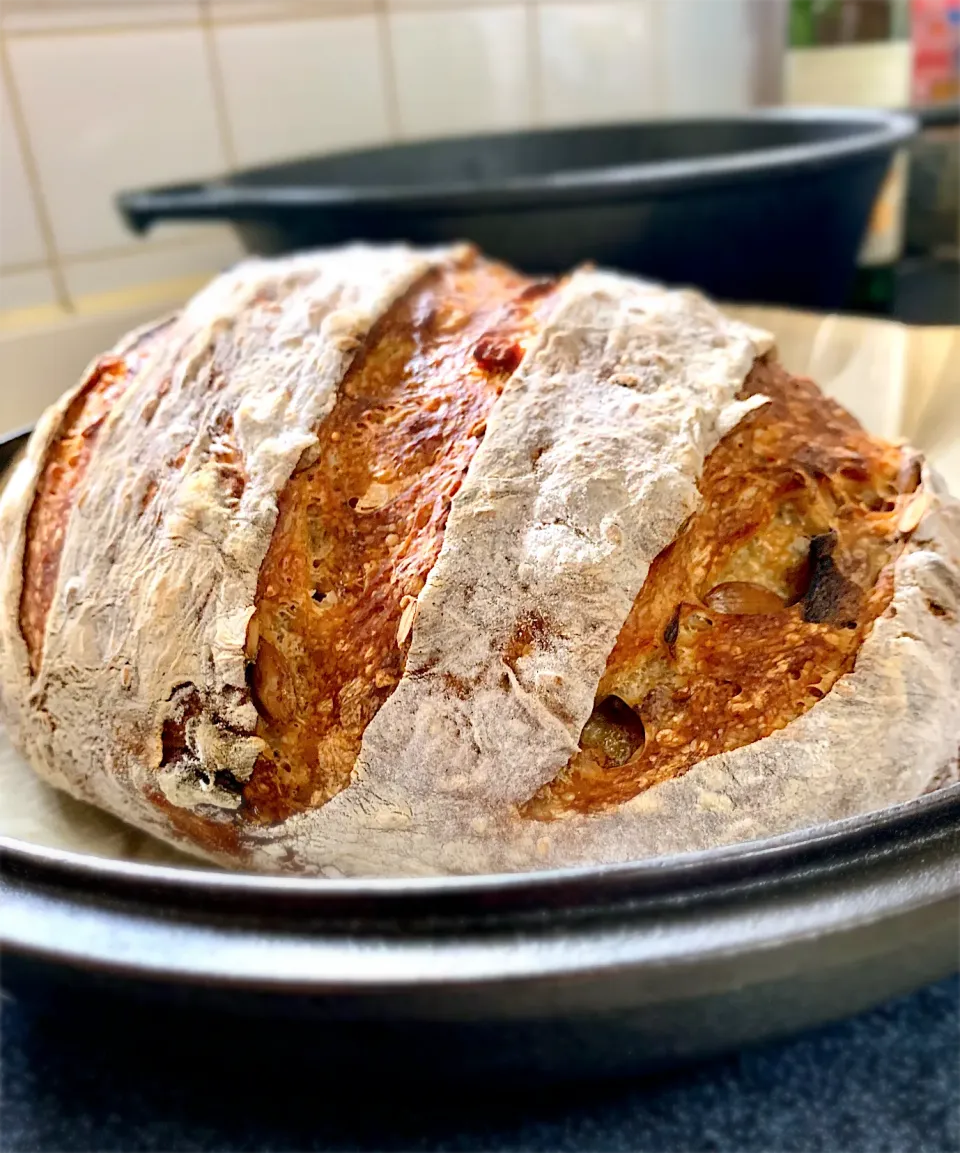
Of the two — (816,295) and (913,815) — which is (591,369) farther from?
(816,295)

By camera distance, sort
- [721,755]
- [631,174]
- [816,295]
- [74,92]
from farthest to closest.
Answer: [74,92]
[816,295]
[631,174]
[721,755]

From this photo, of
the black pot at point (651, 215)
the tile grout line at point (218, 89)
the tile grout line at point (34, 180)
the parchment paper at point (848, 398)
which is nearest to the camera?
the parchment paper at point (848, 398)

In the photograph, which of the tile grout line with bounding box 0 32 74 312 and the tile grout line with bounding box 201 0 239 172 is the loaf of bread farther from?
the tile grout line with bounding box 201 0 239 172

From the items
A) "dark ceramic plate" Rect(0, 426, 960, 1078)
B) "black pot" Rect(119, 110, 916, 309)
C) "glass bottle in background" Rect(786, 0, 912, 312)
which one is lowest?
"dark ceramic plate" Rect(0, 426, 960, 1078)

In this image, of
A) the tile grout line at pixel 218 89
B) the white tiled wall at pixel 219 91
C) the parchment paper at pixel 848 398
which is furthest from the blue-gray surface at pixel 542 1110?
the tile grout line at pixel 218 89

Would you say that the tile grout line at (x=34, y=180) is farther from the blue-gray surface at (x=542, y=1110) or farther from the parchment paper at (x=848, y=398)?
the blue-gray surface at (x=542, y=1110)

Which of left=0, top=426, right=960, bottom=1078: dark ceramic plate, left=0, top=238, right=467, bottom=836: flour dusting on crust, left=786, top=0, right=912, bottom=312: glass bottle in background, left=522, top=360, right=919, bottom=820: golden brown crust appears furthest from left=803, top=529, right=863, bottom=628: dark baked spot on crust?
left=786, top=0, right=912, bottom=312: glass bottle in background

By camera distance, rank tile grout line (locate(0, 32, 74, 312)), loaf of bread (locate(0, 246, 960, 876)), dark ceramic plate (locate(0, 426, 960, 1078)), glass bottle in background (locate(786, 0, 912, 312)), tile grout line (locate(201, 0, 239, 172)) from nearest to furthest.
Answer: dark ceramic plate (locate(0, 426, 960, 1078)) < loaf of bread (locate(0, 246, 960, 876)) < tile grout line (locate(0, 32, 74, 312)) < tile grout line (locate(201, 0, 239, 172)) < glass bottle in background (locate(786, 0, 912, 312))

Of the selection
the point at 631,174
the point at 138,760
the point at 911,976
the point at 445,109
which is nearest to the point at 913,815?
the point at 911,976
